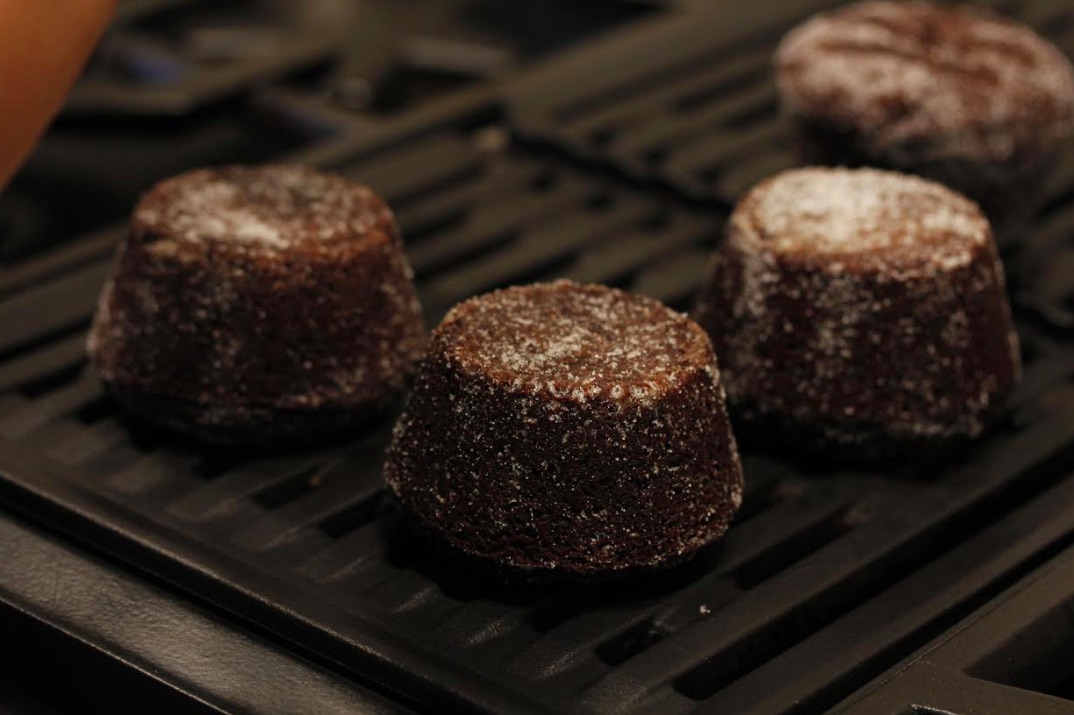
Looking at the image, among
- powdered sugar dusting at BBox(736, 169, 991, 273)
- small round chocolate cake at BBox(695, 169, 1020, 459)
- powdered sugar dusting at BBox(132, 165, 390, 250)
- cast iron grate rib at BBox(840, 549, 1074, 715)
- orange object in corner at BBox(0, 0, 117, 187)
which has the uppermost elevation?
orange object in corner at BBox(0, 0, 117, 187)

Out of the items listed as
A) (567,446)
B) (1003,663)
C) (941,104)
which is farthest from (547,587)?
(941,104)

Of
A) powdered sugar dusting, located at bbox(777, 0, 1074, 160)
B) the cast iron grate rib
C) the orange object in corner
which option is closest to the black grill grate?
the cast iron grate rib

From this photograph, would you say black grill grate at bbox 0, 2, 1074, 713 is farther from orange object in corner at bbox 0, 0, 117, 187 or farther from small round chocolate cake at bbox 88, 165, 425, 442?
orange object in corner at bbox 0, 0, 117, 187

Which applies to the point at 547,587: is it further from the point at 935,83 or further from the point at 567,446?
the point at 935,83

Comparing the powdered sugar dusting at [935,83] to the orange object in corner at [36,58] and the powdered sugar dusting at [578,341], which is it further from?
the orange object in corner at [36,58]

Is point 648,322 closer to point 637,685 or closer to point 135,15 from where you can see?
point 637,685

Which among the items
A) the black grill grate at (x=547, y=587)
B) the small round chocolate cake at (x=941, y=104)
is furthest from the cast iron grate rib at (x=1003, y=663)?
the small round chocolate cake at (x=941, y=104)

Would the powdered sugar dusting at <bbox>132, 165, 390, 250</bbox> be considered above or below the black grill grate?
above
